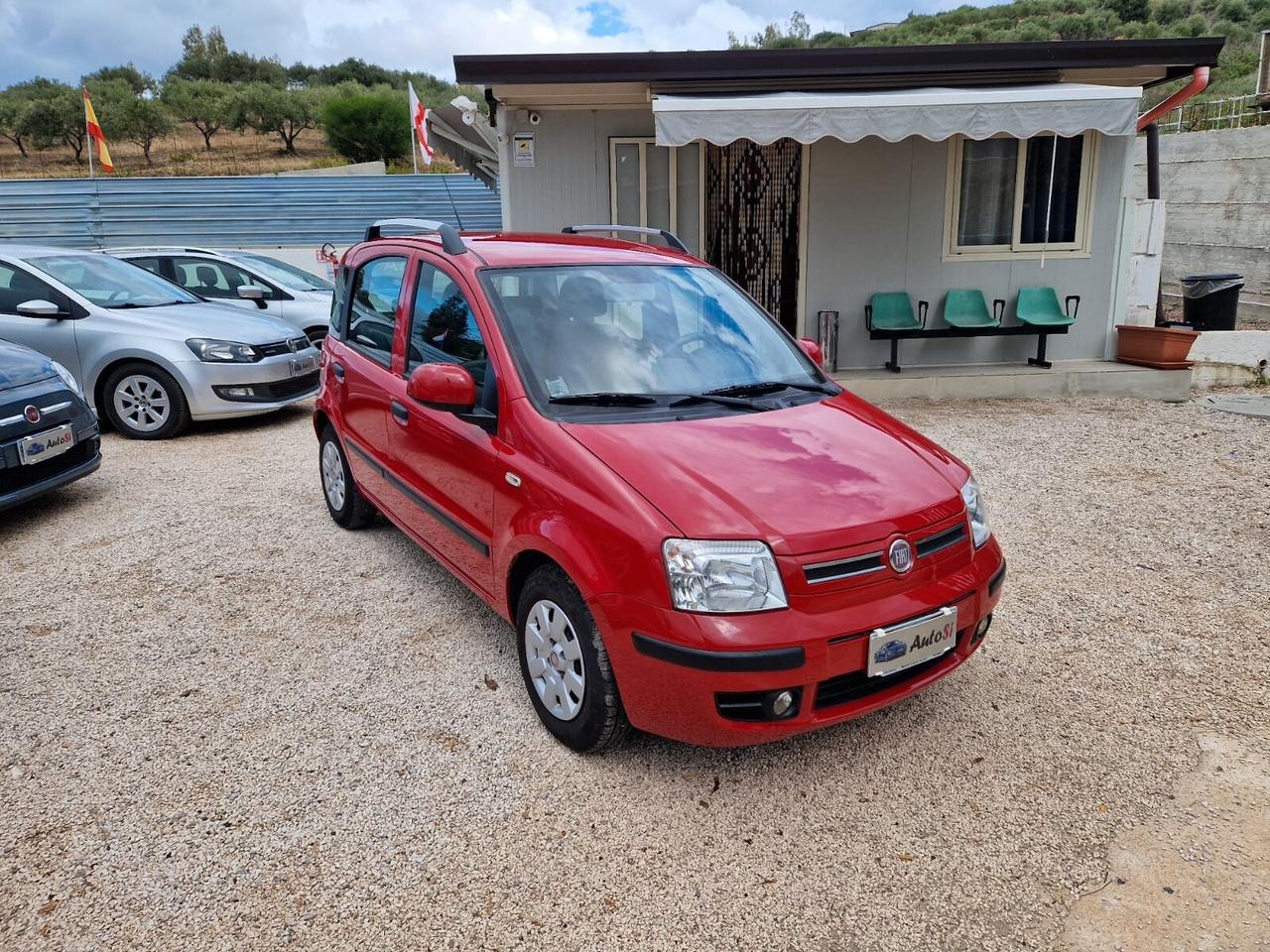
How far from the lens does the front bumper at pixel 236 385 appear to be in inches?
287

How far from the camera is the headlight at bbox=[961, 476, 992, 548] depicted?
9.64ft

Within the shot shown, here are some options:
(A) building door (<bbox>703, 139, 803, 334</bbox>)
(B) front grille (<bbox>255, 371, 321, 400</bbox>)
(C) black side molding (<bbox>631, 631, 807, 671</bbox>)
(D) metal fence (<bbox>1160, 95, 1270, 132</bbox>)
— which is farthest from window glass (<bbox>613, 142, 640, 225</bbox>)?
(D) metal fence (<bbox>1160, 95, 1270, 132</bbox>)

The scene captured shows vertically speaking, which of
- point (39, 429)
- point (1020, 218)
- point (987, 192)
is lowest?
point (39, 429)

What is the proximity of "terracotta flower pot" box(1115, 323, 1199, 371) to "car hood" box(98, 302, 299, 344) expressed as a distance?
845 cm

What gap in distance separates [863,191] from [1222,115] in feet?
39.4

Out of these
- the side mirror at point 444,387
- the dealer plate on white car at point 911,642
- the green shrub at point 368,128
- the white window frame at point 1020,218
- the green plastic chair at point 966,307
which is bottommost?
the dealer plate on white car at point 911,642

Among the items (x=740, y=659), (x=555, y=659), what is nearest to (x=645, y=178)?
(x=555, y=659)

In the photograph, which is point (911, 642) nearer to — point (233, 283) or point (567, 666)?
point (567, 666)

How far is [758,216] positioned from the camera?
9.54 m

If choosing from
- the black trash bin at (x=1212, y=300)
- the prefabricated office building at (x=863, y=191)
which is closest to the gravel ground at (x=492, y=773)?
the prefabricated office building at (x=863, y=191)

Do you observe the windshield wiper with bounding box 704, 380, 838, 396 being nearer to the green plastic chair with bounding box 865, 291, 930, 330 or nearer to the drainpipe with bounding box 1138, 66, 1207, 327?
the green plastic chair with bounding box 865, 291, 930, 330

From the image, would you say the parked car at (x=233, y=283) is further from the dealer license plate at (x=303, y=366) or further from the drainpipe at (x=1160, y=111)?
the drainpipe at (x=1160, y=111)

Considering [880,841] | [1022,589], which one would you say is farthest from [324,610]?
[1022,589]

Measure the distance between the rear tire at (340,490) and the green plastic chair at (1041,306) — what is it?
7123 mm
